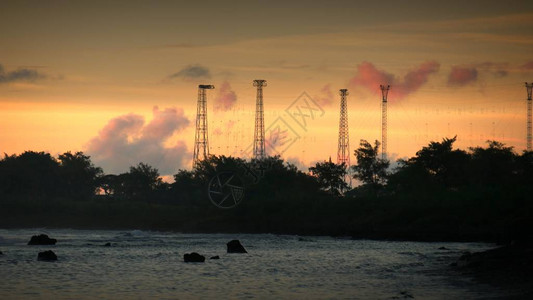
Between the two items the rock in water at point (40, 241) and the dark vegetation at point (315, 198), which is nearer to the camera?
the rock in water at point (40, 241)

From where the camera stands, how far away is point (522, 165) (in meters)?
134

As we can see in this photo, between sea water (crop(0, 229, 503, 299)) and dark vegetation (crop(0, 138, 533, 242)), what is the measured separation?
35.4m

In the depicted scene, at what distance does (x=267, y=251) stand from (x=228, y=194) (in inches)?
3032

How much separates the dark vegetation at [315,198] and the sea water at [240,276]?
3542 centimetres

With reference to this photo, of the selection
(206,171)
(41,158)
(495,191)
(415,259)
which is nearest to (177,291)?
(415,259)

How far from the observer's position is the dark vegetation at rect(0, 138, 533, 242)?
10319 centimetres

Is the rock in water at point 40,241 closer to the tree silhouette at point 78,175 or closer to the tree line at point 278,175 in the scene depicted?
the tree line at point 278,175

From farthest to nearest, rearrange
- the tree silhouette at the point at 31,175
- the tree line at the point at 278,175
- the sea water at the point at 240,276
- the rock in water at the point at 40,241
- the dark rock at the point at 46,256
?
the tree silhouette at the point at 31,175, the tree line at the point at 278,175, the rock in water at the point at 40,241, the dark rock at the point at 46,256, the sea water at the point at 240,276

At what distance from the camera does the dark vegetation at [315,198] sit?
10319cm

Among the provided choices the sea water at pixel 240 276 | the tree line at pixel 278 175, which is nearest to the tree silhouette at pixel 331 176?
the tree line at pixel 278 175

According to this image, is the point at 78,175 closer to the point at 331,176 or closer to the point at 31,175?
the point at 31,175

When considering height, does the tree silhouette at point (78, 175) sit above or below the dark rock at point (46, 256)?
above

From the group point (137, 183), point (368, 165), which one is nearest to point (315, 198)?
point (368, 165)

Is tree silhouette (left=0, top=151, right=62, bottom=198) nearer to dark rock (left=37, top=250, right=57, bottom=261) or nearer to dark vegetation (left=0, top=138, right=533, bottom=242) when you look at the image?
dark vegetation (left=0, top=138, right=533, bottom=242)
